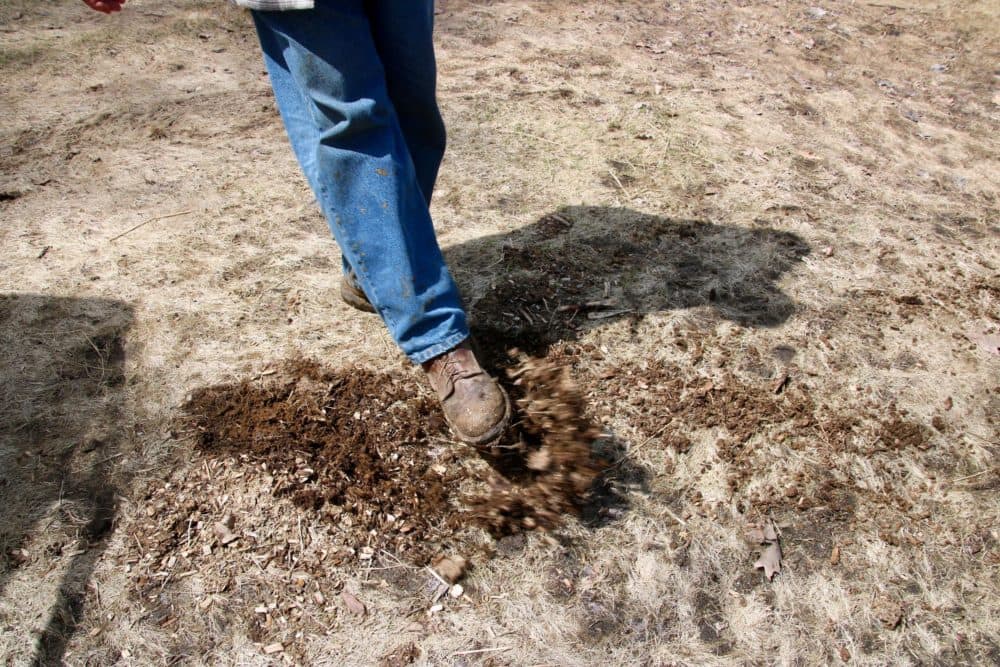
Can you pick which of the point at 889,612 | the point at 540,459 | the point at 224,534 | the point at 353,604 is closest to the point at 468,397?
the point at 540,459

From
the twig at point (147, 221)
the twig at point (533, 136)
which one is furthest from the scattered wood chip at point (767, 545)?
the twig at point (147, 221)

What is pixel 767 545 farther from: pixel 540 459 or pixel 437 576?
pixel 437 576

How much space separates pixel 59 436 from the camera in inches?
98.1

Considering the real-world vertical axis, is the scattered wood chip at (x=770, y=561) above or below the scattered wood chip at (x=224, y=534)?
below

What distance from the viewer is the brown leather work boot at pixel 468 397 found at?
7.55 feet

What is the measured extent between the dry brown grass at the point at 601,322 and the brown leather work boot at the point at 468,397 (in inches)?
14.2

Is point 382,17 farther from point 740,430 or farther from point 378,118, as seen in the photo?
point 740,430

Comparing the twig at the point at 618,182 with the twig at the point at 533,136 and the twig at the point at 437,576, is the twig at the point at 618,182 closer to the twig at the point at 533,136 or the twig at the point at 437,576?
the twig at the point at 533,136

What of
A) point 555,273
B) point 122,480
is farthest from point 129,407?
point 555,273

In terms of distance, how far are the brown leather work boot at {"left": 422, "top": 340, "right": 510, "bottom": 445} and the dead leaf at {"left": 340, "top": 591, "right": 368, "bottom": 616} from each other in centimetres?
57

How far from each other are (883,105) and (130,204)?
4.73 m

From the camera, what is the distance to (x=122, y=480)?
7.71ft

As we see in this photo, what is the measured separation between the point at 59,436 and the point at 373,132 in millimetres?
1494

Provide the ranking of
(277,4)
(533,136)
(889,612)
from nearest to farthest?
(277,4) → (889,612) → (533,136)
